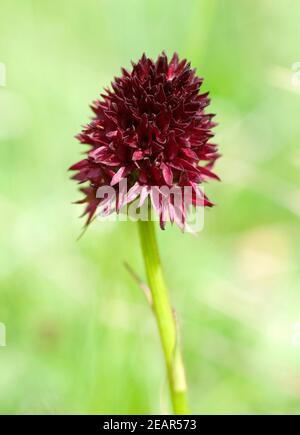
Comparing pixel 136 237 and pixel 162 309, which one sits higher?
pixel 136 237

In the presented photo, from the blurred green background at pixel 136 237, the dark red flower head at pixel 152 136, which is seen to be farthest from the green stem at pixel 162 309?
the blurred green background at pixel 136 237

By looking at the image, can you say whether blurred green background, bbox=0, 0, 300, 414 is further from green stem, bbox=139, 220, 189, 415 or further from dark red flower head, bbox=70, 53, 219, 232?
dark red flower head, bbox=70, 53, 219, 232

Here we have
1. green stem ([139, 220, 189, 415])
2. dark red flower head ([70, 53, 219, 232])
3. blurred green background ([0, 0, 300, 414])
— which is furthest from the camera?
blurred green background ([0, 0, 300, 414])

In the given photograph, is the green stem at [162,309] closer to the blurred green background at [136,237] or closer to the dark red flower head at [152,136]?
the dark red flower head at [152,136]

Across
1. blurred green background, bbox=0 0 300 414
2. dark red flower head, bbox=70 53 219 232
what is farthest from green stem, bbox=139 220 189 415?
blurred green background, bbox=0 0 300 414

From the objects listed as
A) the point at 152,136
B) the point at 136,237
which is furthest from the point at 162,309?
the point at 136,237

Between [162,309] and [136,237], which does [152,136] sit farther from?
[136,237]
